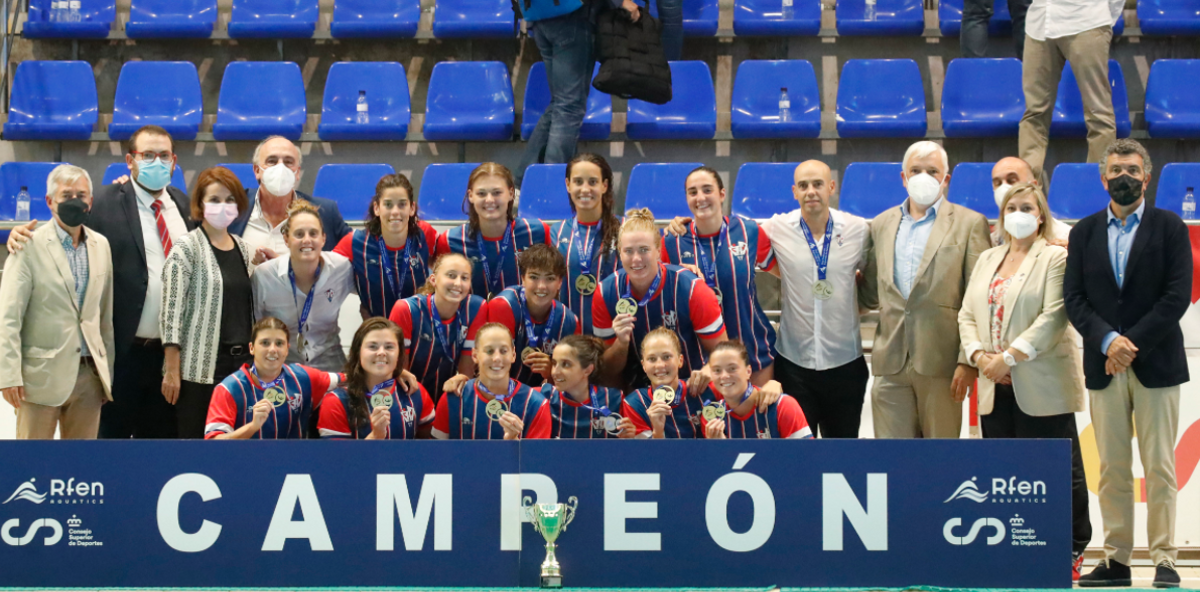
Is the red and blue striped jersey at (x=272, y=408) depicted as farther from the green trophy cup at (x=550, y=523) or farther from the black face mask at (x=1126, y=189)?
the black face mask at (x=1126, y=189)

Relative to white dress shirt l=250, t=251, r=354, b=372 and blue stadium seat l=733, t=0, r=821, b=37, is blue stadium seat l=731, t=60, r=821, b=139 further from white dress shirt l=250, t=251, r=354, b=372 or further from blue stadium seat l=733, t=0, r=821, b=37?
white dress shirt l=250, t=251, r=354, b=372

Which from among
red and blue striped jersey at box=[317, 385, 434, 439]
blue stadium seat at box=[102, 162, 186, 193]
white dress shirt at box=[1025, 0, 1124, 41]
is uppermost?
white dress shirt at box=[1025, 0, 1124, 41]

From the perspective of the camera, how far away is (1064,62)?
770 centimetres

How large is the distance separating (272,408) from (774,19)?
5.35m

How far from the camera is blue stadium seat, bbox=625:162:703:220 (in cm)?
745

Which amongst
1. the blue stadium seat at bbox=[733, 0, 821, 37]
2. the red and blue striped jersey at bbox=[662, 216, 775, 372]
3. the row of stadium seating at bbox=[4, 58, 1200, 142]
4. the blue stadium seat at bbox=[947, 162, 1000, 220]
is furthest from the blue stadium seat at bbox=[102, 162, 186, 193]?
the blue stadium seat at bbox=[947, 162, 1000, 220]

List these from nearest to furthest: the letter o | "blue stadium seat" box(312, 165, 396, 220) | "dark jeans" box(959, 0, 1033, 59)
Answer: the letter o
"blue stadium seat" box(312, 165, 396, 220)
"dark jeans" box(959, 0, 1033, 59)

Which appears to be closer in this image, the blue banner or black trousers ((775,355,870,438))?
the blue banner

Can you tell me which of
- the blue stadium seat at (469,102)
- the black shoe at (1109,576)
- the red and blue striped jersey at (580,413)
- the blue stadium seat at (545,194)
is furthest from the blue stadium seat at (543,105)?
the black shoe at (1109,576)

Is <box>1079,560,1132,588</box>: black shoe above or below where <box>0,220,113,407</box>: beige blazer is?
below

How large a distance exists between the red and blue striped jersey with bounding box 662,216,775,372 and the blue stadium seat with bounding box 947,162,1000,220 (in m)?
2.61

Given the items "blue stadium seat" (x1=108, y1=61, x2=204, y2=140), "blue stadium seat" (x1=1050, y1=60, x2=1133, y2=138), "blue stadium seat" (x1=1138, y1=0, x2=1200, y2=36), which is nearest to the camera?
"blue stadium seat" (x1=1050, y1=60, x2=1133, y2=138)

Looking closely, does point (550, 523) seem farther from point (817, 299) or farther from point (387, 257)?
point (817, 299)

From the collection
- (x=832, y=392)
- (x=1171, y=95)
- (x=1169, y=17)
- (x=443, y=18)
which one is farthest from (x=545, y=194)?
(x=1169, y=17)
